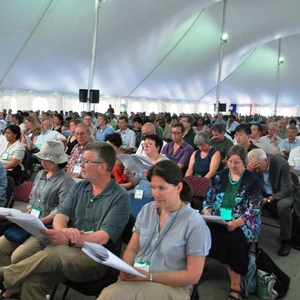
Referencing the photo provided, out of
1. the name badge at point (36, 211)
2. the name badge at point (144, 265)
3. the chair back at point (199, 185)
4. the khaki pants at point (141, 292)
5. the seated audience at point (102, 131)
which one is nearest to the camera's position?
the khaki pants at point (141, 292)

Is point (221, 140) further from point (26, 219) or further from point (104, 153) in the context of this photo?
point (26, 219)

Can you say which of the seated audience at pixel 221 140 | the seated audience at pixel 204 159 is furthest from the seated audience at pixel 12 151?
the seated audience at pixel 221 140

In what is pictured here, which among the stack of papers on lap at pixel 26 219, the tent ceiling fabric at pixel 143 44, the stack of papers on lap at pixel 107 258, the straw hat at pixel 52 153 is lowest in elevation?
the stack of papers on lap at pixel 107 258

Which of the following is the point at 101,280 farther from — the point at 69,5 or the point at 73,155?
the point at 69,5

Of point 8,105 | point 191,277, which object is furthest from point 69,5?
point 191,277

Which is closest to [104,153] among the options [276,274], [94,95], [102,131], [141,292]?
[141,292]

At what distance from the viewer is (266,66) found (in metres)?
29.7

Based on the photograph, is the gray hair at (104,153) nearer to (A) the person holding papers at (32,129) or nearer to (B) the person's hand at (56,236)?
(B) the person's hand at (56,236)

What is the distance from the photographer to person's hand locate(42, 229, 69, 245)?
1924 mm

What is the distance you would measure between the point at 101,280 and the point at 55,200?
3.08ft

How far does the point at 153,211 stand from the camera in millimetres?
1942

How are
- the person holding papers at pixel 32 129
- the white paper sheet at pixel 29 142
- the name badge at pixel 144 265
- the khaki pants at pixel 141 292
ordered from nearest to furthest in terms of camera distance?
1. the khaki pants at pixel 141 292
2. the name badge at pixel 144 265
3. the white paper sheet at pixel 29 142
4. the person holding papers at pixel 32 129

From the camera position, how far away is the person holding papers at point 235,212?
8.49ft

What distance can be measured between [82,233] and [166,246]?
55 centimetres
